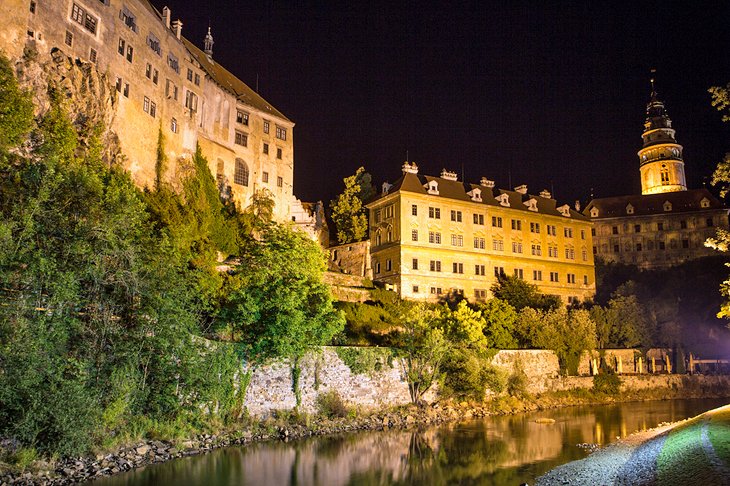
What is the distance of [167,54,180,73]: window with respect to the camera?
127 ft

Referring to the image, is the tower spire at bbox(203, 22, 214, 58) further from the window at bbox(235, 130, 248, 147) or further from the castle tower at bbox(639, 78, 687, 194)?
the castle tower at bbox(639, 78, 687, 194)

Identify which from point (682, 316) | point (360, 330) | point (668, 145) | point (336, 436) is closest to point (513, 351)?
point (360, 330)

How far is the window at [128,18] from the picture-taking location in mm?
33875

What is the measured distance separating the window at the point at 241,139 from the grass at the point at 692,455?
3543cm

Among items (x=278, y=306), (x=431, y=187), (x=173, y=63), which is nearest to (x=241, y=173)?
(x=173, y=63)

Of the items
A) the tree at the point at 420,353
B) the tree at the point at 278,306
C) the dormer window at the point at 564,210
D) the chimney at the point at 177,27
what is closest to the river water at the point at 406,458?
the tree at the point at 420,353

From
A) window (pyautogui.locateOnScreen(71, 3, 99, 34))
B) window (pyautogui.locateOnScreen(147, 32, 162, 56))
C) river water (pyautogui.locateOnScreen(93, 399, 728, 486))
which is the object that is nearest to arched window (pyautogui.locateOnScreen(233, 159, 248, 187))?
window (pyautogui.locateOnScreen(147, 32, 162, 56))

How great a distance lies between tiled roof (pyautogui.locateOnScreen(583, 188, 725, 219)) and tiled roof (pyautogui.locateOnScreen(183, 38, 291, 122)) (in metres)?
48.7

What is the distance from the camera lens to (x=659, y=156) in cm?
8812

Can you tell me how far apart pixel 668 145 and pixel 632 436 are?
7410 cm

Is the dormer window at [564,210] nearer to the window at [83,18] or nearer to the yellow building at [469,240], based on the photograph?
the yellow building at [469,240]

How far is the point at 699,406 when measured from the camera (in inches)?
1556

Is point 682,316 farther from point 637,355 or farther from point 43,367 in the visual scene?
point 43,367

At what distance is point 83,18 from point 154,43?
653 cm
